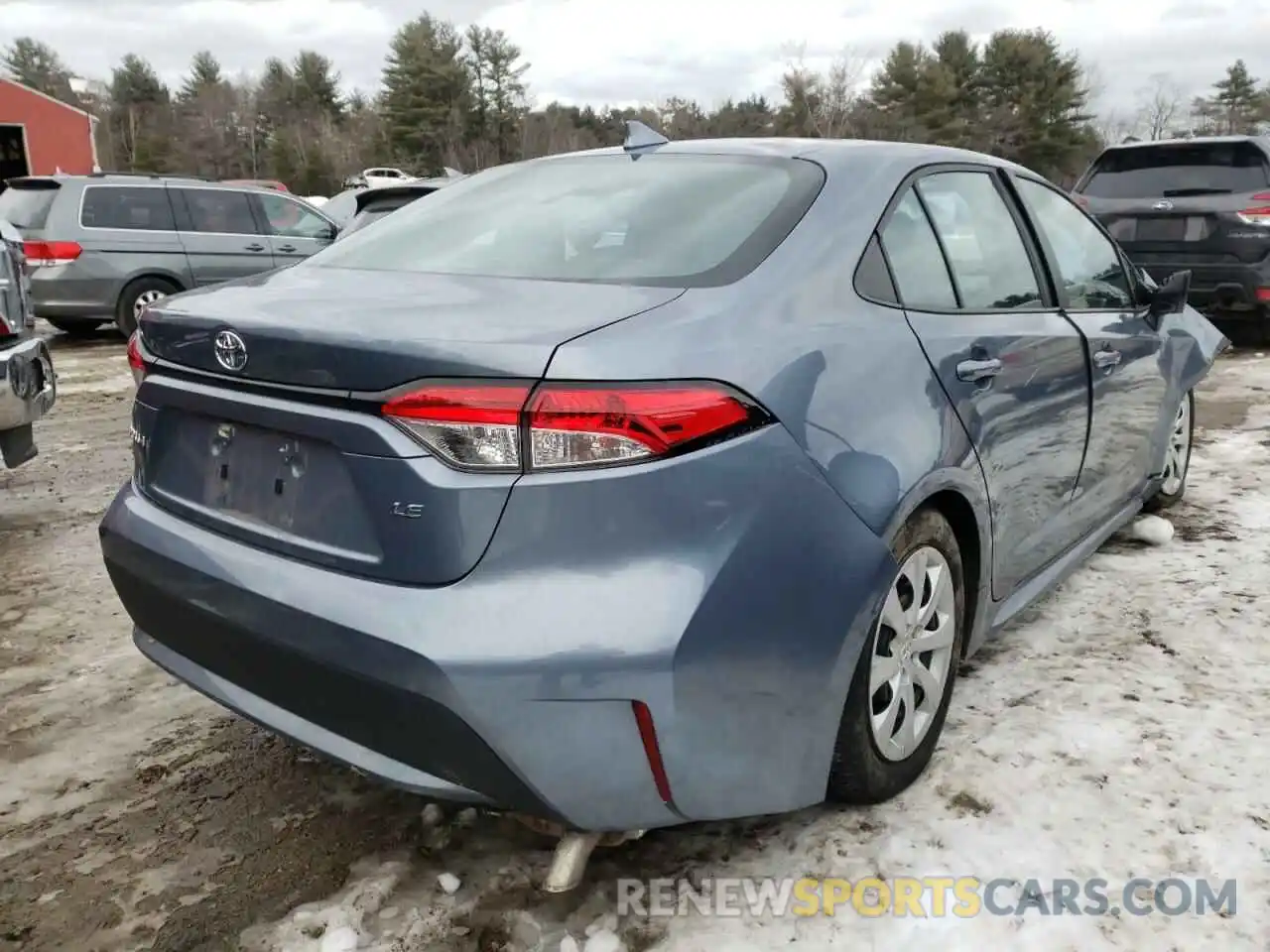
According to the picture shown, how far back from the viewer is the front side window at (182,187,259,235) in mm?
10883

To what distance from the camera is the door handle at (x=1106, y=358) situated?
322cm

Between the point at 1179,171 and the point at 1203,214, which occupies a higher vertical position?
the point at 1179,171

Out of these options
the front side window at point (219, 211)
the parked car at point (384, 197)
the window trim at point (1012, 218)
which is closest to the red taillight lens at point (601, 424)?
the window trim at point (1012, 218)

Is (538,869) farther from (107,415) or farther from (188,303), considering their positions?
(107,415)

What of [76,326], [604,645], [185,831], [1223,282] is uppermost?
[1223,282]

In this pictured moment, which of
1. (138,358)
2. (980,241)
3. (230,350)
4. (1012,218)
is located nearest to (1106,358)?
(1012,218)

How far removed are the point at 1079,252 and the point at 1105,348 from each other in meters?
0.40

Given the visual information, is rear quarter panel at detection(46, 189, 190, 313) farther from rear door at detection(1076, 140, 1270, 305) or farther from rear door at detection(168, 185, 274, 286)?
rear door at detection(1076, 140, 1270, 305)

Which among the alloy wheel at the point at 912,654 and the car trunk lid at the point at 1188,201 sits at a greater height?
the car trunk lid at the point at 1188,201

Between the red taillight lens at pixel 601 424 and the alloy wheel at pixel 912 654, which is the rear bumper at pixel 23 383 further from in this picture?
the alloy wheel at pixel 912 654

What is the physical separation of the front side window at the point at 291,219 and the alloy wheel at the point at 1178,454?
9535mm

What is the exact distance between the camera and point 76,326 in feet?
38.0

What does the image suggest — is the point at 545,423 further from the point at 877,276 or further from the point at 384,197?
the point at 384,197

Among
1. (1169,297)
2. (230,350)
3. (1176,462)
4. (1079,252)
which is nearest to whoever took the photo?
(230,350)
